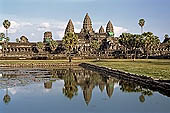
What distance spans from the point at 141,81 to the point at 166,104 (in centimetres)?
1015

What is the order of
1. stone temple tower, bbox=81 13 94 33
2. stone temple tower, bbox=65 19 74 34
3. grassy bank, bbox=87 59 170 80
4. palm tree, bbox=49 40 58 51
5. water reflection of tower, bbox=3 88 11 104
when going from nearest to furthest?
water reflection of tower, bbox=3 88 11 104 < grassy bank, bbox=87 59 170 80 < palm tree, bbox=49 40 58 51 < stone temple tower, bbox=65 19 74 34 < stone temple tower, bbox=81 13 94 33

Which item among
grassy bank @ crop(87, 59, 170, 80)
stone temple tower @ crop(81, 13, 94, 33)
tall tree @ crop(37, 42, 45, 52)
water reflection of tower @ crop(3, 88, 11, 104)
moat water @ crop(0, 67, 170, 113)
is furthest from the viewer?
stone temple tower @ crop(81, 13, 94, 33)

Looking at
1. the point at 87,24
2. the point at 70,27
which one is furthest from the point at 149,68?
the point at 87,24

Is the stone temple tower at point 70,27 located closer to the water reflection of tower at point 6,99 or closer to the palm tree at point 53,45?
the palm tree at point 53,45

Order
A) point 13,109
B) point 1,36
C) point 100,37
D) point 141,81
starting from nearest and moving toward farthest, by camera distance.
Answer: point 13,109 → point 141,81 → point 1,36 → point 100,37

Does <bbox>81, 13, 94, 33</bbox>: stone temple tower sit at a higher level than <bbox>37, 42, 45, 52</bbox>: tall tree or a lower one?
higher

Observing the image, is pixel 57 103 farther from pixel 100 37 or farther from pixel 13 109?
pixel 100 37

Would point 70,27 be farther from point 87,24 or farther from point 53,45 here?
point 53,45

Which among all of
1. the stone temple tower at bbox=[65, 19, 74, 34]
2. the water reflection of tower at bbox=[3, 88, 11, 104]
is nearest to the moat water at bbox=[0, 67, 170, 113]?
the water reflection of tower at bbox=[3, 88, 11, 104]

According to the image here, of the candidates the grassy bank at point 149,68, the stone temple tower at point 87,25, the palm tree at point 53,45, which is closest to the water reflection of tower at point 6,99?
the grassy bank at point 149,68

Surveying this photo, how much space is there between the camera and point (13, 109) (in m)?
16.0

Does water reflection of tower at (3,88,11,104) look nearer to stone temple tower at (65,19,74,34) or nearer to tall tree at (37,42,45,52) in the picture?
tall tree at (37,42,45,52)

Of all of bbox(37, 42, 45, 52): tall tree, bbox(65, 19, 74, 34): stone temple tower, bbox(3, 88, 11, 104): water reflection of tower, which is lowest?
bbox(3, 88, 11, 104): water reflection of tower

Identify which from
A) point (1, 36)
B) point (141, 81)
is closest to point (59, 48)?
point (1, 36)
